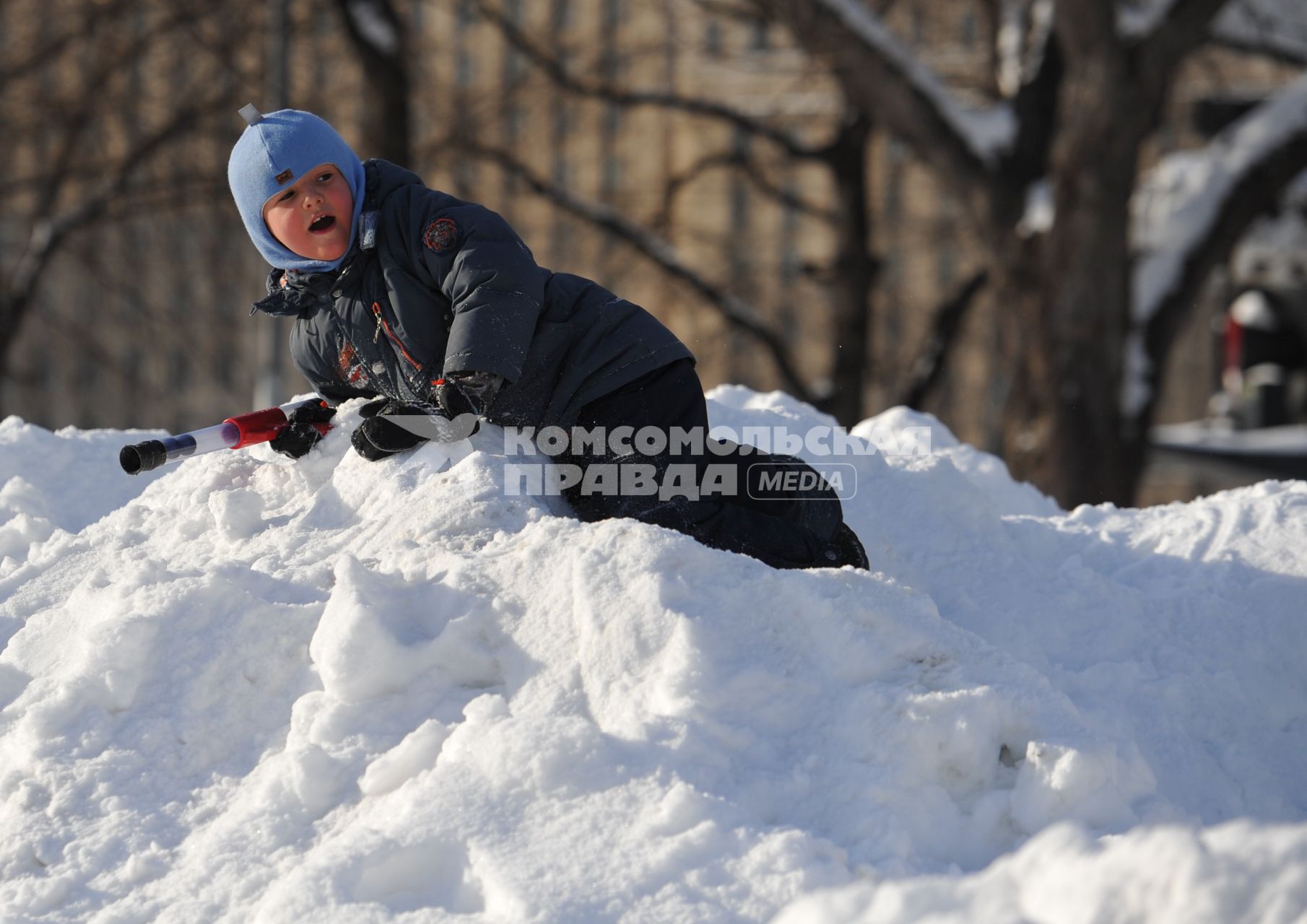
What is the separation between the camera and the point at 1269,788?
9.20 feet

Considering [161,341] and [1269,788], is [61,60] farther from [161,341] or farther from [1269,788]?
[1269,788]

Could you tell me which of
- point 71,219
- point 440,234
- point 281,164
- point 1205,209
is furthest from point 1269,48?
point 71,219

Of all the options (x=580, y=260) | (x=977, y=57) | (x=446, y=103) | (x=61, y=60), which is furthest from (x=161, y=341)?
(x=977, y=57)

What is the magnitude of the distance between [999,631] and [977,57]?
1106 centimetres

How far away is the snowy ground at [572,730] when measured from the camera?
2.08 meters

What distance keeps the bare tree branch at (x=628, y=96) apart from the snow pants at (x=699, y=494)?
8786mm

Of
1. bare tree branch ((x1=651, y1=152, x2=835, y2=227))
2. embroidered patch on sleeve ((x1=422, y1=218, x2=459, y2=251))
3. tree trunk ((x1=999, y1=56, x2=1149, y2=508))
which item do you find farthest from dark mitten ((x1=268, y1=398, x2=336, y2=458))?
bare tree branch ((x1=651, y1=152, x2=835, y2=227))

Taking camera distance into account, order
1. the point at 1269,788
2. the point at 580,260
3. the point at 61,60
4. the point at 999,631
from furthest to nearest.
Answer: the point at 580,260 → the point at 61,60 → the point at 999,631 → the point at 1269,788

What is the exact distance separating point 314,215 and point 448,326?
1.27ft

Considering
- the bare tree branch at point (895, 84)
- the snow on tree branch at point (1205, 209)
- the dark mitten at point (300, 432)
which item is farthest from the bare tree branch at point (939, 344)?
the dark mitten at point (300, 432)

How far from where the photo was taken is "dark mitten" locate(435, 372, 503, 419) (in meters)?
3.01

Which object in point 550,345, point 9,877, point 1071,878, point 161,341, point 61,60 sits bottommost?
point 161,341

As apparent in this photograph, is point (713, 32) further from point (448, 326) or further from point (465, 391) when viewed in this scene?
point (465, 391)

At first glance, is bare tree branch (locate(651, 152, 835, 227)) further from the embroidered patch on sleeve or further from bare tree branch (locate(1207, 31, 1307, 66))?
the embroidered patch on sleeve
